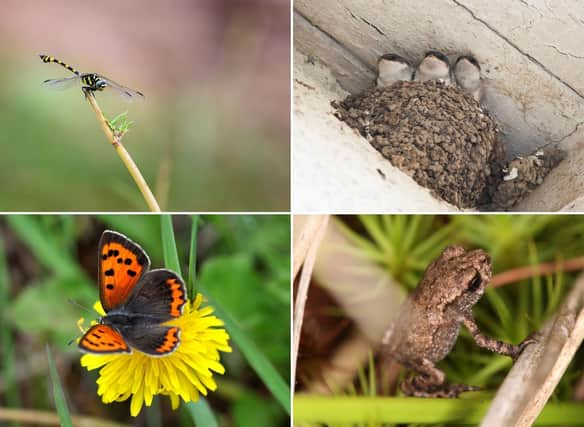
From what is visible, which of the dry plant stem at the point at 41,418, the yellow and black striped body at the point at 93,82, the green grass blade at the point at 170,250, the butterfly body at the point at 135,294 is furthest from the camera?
the dry plant stem at the point at 41,418

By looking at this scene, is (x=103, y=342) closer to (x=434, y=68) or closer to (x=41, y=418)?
(x=41, y=418)

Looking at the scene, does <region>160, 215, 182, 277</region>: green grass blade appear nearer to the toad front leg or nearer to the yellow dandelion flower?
the yellow dandelion flower

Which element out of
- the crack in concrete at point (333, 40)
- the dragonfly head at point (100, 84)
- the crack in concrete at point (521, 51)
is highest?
→ the crack in concrete at point (521, 51)

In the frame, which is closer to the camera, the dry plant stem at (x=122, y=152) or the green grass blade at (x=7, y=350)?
the dry plant stem at (x=122, y=152)

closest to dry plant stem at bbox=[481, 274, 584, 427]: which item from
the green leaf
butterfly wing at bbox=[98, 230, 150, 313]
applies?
the green leaf

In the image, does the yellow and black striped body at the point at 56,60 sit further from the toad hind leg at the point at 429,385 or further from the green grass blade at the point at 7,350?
the toad hind leg at the point at 429,385

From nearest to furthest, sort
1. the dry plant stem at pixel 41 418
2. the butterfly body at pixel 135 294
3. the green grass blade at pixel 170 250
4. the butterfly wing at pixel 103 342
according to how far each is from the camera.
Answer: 1. the butterfly wing at pixel 103 342
2. the butterfly body at pixel 135 294
3. the green grass blade at pixel 170 250
4. the dry plant stem at pixel 41 418

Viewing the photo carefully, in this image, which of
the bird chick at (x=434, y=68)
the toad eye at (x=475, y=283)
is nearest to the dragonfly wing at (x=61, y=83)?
the bird chick at (x=434, y=68)
